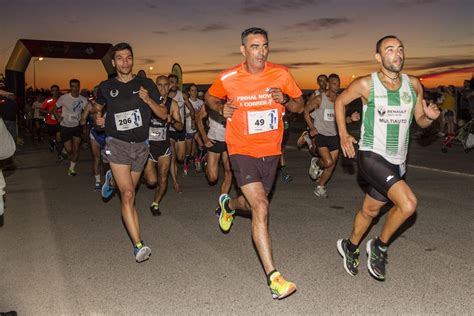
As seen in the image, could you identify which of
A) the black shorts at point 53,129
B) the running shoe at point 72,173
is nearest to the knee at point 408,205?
the running shoe at point 72,173

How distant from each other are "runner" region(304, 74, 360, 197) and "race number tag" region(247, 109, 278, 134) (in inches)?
153

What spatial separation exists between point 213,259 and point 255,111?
4.97 feet

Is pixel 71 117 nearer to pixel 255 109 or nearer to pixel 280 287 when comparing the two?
pixel 255 109

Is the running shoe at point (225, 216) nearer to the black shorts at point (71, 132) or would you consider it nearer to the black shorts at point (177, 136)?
the black shorts at point (177, 136)

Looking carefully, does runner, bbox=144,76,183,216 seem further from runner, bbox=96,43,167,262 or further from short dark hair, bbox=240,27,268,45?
short dark hair, bbox=240,27,268,45

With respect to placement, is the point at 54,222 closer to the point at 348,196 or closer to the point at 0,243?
the point at 0,243

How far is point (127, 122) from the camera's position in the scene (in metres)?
5.52

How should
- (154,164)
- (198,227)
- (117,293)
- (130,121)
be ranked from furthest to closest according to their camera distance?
(154,164), (198,227), (130,121), (117,293)

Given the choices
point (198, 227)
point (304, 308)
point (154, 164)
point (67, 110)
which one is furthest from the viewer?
point (67, 110)

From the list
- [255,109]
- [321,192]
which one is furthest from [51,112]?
[255,109]

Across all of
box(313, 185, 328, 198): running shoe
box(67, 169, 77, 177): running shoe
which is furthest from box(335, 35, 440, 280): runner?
box(67, 169, 77, 177): running shoe

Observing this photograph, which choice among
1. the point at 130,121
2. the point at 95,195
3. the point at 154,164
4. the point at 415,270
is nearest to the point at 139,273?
the point at 130,121

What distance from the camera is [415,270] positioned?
496cm

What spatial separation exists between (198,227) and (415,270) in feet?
8.95
